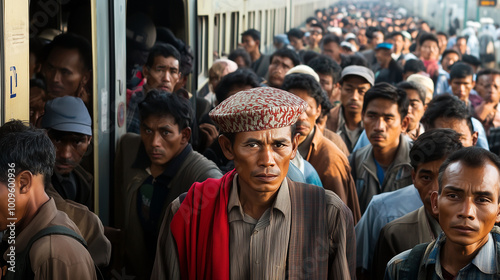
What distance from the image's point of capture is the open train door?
284cm

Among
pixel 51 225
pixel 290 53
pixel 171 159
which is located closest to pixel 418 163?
pixel 171 159

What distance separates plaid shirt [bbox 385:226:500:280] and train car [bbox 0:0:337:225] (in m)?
1.58

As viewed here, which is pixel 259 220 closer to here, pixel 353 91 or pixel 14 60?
pixel 14 60

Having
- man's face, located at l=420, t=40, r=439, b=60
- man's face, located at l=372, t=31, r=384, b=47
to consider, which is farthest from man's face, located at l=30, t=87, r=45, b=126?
man's face, located at l=372, t=31, r=384, b=47

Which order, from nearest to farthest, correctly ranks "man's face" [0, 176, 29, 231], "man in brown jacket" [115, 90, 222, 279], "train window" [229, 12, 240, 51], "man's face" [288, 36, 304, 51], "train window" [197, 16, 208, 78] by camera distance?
"man's face" [0, 176, 29, 231]
"man in brown jacket" [115, 90, 222, 279]
"train window" [197, 16, 208, 78]
"train window" [229, 12, 240, 51]
"man's face" [288, 36, 304, 51]

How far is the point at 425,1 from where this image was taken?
5472 cm

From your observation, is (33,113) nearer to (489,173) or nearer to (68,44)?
(68,44)

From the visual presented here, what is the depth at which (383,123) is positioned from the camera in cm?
469

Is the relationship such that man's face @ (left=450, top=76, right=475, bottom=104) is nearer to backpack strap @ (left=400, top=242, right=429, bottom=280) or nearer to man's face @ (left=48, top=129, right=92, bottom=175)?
man's face @ (left=48, top=129, right=92, bottom=175)

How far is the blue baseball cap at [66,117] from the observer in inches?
144

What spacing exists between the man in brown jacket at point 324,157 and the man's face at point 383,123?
0.26 metres

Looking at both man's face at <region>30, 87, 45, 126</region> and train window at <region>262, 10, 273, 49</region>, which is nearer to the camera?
man's face at <region>30, 87, 45, 126</region>

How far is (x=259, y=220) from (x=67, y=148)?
144 centimetres

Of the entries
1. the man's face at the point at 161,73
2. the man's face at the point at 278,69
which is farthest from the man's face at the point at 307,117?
the man's face at the point at 278,69
